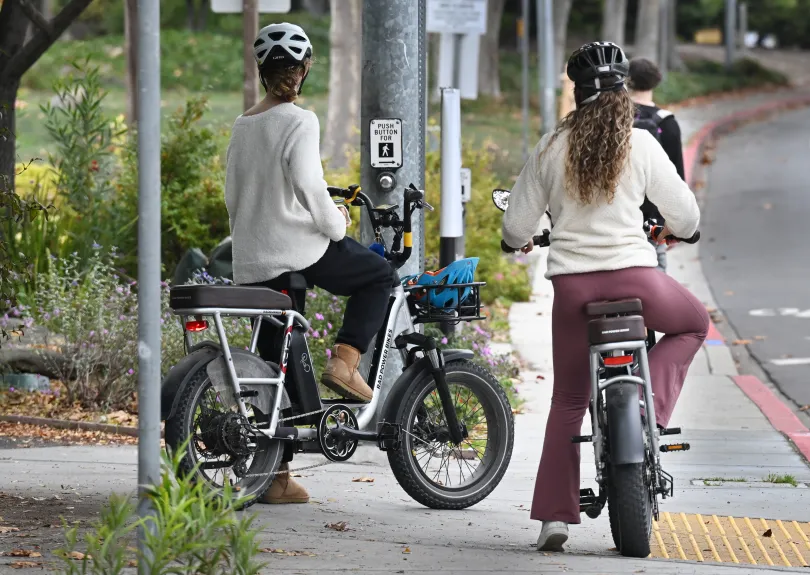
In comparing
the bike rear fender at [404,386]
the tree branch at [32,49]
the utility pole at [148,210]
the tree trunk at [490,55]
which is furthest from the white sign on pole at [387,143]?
the tree trunk at [490,55]

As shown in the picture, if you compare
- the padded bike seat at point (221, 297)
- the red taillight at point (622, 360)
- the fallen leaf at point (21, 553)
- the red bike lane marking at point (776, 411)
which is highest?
the padded bike seat at point (221, 297)

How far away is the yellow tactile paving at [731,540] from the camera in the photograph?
557cm

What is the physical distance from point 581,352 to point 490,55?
34.9 meters

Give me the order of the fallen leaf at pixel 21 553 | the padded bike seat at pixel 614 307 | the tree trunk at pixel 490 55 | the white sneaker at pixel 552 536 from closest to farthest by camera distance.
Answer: the fallen leaf at pixel 21 553 → the padded bike seat at pixel 614 307 → the white sneaker at pixel 552 536 → the tree trunk at pixel 490 55

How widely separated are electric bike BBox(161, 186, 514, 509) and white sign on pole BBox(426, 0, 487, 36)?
6349 mm

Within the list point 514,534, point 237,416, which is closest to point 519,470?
point 514,534

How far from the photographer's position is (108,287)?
955 centimetres

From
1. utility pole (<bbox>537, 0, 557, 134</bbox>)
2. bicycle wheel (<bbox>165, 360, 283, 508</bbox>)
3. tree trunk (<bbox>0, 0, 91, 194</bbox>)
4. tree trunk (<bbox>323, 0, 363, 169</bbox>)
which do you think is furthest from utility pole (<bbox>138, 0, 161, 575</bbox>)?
tree trunk (<bbox>323, 0, 363, 169</bbox>)

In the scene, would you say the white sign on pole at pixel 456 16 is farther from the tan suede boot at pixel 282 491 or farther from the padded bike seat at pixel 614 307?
the padded bike seat at pixel 614 307

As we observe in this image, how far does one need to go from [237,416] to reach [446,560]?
3.54 feet

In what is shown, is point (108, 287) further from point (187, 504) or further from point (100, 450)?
point (187, 504)

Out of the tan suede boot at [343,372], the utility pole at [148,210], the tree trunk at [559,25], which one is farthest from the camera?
the tree trunk at [559,25]

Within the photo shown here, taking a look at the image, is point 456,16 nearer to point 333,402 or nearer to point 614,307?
point 333,402

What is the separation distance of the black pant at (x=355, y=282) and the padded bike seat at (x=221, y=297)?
0.71 feet
